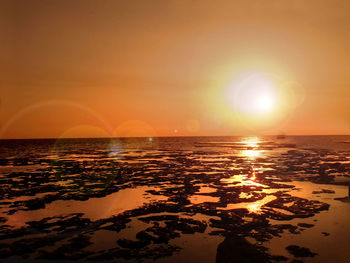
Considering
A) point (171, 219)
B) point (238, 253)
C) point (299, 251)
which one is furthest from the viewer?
point (171, 219)

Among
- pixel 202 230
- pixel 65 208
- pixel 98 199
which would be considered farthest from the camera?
pixel 98 199

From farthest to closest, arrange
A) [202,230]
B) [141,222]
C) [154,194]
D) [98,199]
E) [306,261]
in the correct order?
1. [154,194]
2. [98,199]
3. [141,222]
4. [202,230]
5. [306,261]

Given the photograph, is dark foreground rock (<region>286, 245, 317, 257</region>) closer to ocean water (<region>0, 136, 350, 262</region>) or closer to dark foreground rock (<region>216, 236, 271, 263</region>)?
ocean water (<region>0, 136, 350, 262</region>)

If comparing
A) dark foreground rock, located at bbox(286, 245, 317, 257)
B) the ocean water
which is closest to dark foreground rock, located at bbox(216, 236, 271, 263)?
the ocean water

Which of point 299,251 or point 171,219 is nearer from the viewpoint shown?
point 299,251

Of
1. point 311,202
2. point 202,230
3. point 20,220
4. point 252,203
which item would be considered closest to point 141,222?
point 202,230

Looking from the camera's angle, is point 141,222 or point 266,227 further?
point 141,222

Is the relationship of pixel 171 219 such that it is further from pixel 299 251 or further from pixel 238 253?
pixel 299 251

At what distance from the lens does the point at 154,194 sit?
14039 millimetres

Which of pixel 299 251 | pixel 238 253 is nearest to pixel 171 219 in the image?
pixel 238 253

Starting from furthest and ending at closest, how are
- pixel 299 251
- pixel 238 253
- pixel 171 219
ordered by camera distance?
pixel 171 219 < pixel 299 251 < pixel 238 253

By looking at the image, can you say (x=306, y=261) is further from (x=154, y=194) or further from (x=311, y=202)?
(x=154, y=194)

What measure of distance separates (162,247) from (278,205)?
21.5 ft

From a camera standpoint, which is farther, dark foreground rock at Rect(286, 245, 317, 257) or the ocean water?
the ocean water
